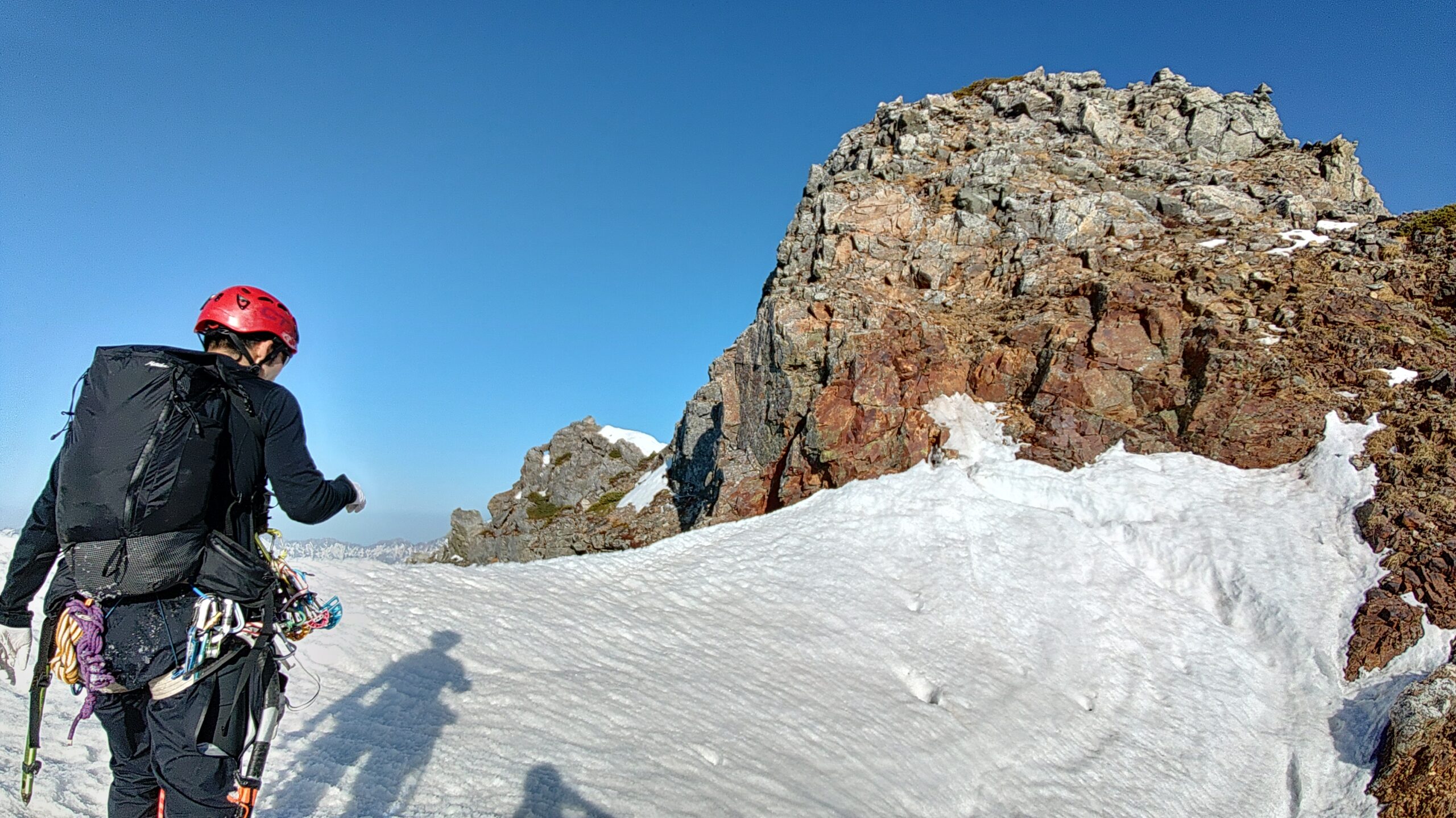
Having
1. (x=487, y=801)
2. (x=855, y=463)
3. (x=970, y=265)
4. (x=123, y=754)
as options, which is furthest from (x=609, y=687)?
(x=970, y=265)

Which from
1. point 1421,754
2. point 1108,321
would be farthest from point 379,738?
point 1108,321

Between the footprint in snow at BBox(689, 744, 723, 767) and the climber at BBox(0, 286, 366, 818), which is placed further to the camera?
the footprint in snow at BBox(689, 744, 723, 767)

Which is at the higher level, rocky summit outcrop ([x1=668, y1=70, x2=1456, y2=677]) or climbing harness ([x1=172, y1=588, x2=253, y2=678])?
rocky summit outcrop ([x1=668, y1=70, x2=1456, y2=677])

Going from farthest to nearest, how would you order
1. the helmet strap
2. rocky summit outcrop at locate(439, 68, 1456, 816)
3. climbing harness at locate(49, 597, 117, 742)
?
rocky summit outcrop at locate(439, 68, 1456, 816), the helmet strap, climbing harness at locate(49, 597, 117, 742)

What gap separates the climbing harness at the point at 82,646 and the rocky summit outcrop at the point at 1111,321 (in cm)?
1799

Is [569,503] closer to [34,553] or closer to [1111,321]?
[1111,321]

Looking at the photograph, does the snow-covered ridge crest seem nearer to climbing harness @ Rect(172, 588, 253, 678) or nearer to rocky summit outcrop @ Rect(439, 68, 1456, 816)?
rocky summit outcrop @ Rect(439, 68, 1456, 816)

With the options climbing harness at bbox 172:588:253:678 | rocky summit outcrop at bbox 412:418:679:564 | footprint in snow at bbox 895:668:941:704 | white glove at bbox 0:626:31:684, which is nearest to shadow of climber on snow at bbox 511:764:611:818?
climbing harness at bbox 172:588:253:678

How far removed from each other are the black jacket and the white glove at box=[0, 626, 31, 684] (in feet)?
12.0

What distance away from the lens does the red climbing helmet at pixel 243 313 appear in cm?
435

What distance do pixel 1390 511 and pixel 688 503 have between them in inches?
911

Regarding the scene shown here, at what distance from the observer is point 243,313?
4402 millimetres

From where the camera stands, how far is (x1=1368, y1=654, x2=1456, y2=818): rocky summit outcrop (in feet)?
34.9

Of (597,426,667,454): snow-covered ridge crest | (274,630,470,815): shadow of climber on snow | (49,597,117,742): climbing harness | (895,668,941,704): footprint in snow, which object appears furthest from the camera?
(597,426,667,454): snow-covered ridge crest
